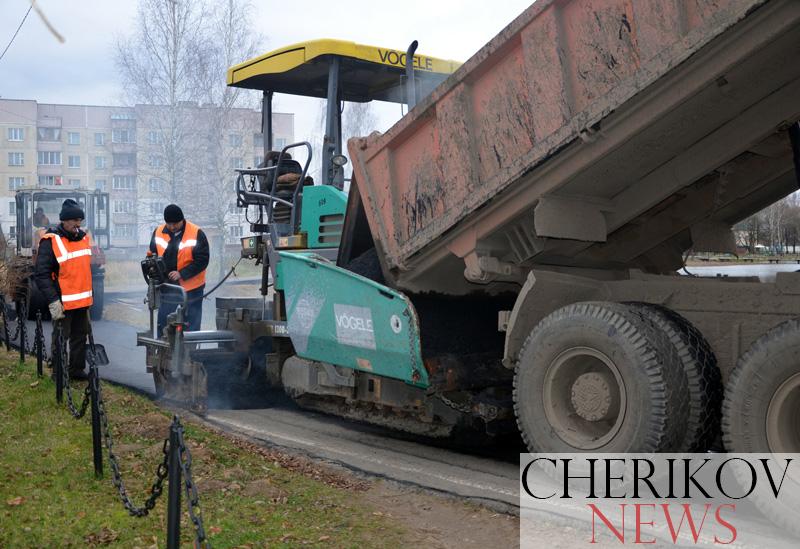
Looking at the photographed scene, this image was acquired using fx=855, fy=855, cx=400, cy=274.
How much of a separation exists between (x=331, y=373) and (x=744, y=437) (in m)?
2.95

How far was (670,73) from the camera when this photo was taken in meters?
3.71

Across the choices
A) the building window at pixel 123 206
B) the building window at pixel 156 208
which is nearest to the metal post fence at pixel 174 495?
the building window at pixel 156 208

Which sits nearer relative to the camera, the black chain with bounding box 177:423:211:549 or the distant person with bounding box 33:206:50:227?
the black chain with bounding box 177:423:211:549

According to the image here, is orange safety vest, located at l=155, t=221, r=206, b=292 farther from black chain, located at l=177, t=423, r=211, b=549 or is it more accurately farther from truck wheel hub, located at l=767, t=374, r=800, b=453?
truck wheel hub, located at l=767, t=374, r=800, b=453

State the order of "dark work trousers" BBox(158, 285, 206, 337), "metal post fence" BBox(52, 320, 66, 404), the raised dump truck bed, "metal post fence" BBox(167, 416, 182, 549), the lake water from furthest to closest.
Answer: "dark work trousers" BBox(158, 285, 206, 337), "metal post fence" BBox(52, 320, 66, 404), the lake water, the raised dump truck bed, "metal post fence" BBox(167, 416, 182, 549)

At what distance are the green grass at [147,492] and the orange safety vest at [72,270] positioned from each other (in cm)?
163

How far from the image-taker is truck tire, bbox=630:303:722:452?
4.09m

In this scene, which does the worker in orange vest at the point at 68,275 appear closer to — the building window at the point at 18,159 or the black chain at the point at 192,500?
the black chain at the point at 192,500

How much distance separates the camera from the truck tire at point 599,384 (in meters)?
4.04

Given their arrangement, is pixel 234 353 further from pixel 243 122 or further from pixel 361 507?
pixel 243 122

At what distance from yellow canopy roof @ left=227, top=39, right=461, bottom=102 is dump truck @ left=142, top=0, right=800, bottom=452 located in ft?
1.02

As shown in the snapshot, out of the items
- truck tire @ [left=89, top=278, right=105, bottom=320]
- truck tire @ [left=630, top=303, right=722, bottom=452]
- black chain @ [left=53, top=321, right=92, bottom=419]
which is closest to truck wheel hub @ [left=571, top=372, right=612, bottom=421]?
truck tire @ [left=630, top=303, right=722, bottom=452]

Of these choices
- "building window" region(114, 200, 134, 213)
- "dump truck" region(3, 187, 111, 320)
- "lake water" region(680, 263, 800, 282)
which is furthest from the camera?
"building window" region(114, 200, 134, 213)

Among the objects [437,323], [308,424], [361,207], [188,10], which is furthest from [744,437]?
[188,10]
